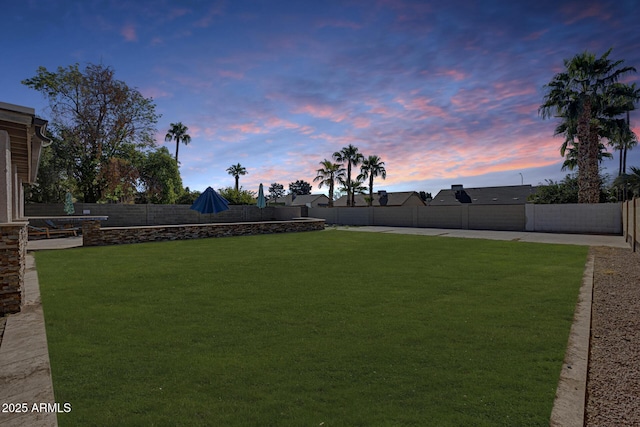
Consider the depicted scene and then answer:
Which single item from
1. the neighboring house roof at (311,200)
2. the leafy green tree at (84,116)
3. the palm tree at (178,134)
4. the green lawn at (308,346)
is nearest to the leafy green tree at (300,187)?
the neighboring house roof at (311,200)

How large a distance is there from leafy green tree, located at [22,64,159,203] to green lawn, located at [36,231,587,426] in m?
22.8

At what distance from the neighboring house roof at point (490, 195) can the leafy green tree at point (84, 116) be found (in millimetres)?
40442

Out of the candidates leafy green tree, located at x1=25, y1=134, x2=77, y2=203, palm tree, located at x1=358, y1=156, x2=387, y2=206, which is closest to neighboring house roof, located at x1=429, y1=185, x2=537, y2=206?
palm tree, located at x1=358, y1=156, x2=387, y2=206

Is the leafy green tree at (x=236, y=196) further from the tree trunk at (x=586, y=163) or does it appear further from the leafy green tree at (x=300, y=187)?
the leafy green tree at (x=300, y=187)

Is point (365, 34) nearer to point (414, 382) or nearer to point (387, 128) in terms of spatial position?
point (387, 128)

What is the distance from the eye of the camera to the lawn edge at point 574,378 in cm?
248

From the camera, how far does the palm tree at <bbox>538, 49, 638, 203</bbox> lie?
2091cm

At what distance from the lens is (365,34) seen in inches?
474

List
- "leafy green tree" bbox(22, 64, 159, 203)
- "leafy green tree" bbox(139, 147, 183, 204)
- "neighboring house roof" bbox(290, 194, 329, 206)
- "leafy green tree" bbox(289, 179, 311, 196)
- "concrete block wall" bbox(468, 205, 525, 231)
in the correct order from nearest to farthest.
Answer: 1. "concrete block wall" bbox(468, 205, 525, 231)
2. "leafy green tree" bbox(22, 64, 159, 203)
3. "leafy green tree" bbox(139, 147, 183, 204)
4. "neighboring house roof" bbox(290, 194, 329, 206)
5. "leafy green tree" bbox(289, 179, 311, 196)

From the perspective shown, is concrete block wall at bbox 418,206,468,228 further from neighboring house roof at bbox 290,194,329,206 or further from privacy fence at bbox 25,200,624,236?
neighboring house roof at bbox 290,194,329,206

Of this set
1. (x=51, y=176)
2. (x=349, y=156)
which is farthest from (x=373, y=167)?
(x=51, y=176)

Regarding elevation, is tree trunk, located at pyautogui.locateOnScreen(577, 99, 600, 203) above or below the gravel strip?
above

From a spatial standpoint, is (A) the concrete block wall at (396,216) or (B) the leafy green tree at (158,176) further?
(B) the leafy green tree at (158,176)

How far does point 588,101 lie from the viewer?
20984 mm
